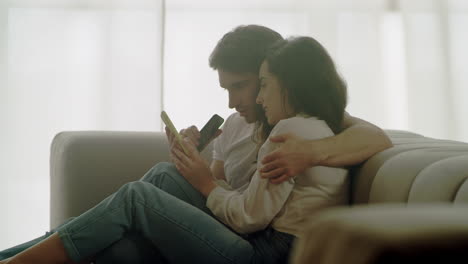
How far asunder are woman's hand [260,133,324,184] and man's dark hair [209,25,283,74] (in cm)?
33

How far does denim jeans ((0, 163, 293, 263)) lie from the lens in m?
1.00

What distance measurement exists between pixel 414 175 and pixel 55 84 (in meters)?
1.69

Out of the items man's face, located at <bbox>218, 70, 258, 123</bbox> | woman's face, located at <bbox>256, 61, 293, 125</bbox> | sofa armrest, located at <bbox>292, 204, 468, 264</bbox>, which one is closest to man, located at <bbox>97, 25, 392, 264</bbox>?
man's face, located at <bbox>218, 70, 258, 123</bbox>

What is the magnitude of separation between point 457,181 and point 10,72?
1.90m

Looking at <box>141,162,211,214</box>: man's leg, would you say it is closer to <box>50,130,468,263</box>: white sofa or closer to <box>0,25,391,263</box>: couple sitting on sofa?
<box>0,25,391,263</box>: couple sitting on sofa

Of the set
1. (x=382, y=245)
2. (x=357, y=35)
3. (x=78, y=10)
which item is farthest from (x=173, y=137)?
(x=357, y=35)

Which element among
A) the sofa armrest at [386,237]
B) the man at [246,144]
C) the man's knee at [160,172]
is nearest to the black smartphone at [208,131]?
the man at [246,144]

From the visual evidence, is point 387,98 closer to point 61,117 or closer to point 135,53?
point 135,53

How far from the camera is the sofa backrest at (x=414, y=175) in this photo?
31.4 inches

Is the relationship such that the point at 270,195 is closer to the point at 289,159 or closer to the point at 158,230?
the point at 289,159

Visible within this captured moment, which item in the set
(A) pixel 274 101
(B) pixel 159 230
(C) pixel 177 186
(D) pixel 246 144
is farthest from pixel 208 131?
(B) pixel 159 230

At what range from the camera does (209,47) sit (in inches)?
92.7

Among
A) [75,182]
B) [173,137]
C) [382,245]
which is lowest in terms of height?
[75,182]

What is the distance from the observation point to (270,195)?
1021 millimetres
